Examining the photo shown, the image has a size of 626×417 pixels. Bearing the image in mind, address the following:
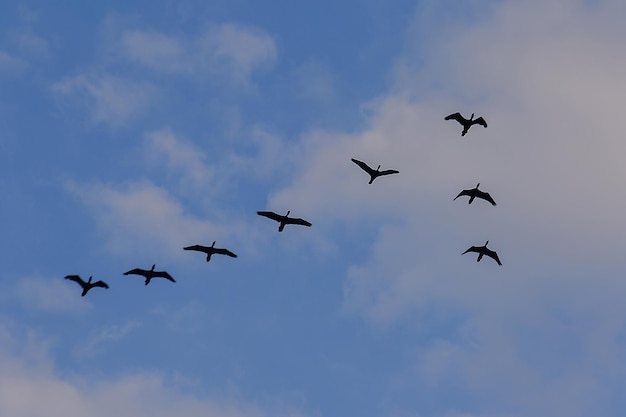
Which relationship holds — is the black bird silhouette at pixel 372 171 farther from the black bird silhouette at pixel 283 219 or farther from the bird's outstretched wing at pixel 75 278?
the bird's outstretched wing at pixel 75 278

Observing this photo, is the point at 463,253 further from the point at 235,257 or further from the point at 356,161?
the point at 235,257

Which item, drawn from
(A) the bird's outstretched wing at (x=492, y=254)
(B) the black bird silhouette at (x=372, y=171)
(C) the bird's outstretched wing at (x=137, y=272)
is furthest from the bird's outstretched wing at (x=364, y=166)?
(C) the bird's outstretched wing at (x=137, y=272)

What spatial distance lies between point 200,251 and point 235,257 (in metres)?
4.34

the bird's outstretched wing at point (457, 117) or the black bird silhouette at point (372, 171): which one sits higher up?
the bird's outstretched wing at point (457, 117)

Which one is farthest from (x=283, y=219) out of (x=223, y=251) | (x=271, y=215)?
(x=223, y=251)

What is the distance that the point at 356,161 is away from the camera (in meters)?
113

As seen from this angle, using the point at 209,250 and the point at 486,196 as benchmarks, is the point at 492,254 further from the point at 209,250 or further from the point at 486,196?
the point at 209,250

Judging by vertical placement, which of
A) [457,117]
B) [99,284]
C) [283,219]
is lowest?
[99,284]

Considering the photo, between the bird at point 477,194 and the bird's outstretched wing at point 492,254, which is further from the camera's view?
the bird's outstretched wing at point 492,254

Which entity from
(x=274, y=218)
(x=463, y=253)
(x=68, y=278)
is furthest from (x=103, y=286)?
(x=463, y=253)

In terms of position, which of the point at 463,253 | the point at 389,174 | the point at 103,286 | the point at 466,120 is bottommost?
the point at 103,286

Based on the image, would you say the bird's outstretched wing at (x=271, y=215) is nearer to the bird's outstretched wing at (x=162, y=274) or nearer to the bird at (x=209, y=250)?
the bird at (x=209, y=250)

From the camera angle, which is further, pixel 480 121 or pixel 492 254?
pixel 492 254

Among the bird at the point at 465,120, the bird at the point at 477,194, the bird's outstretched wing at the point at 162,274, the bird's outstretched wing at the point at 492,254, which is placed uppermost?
the bird at the point at 465,120
